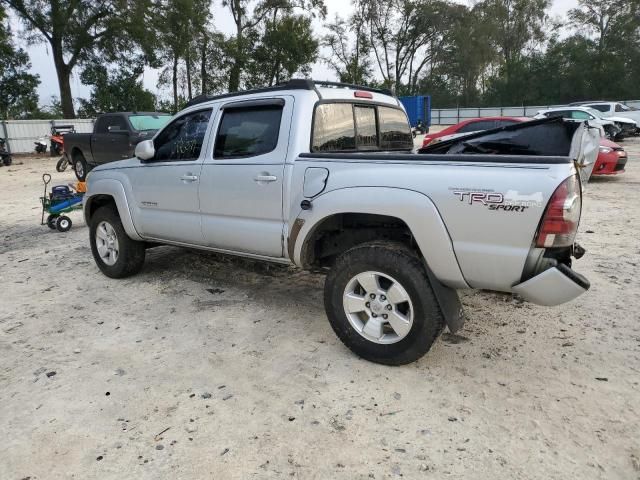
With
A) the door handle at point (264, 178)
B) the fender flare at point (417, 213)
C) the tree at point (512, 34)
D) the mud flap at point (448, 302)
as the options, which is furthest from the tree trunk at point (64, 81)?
the tree at point (512, 34)

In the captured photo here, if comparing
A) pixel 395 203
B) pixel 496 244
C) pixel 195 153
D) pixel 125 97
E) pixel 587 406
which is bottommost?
pixel 587 406

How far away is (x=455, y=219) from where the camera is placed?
9.25ft

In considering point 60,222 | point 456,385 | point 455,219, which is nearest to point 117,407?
point 456,385

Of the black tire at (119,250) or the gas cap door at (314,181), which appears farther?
the black tire at (119,250)

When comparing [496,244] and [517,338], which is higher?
[496,244]

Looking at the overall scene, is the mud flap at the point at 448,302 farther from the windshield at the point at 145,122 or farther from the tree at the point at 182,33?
the tree at the point at 182,33

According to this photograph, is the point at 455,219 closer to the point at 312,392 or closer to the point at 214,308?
the point at 312,392

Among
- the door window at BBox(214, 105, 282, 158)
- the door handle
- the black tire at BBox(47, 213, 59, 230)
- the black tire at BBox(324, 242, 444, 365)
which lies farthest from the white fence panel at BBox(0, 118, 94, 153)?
the black tire at BBox(324, 242, 444, 365)

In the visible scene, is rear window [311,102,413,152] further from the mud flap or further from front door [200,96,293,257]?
the mud flap

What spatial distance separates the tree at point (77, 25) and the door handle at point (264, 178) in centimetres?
2727

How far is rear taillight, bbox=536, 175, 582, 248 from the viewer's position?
2539mm

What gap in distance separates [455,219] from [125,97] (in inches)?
1341

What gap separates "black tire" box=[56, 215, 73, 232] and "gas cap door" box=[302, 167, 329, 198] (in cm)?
595

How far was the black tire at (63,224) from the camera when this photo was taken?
7.84 metres
